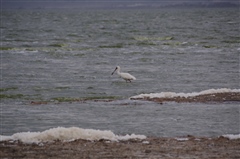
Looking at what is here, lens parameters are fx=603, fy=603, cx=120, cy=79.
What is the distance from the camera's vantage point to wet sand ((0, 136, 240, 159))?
11938mm

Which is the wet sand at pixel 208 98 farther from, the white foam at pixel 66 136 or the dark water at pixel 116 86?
the white foam at pixel 66 136

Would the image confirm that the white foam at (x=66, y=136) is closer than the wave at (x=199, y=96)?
Yes

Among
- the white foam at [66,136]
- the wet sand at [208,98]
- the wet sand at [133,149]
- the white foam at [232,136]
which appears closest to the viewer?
the wet sand at [133,149]

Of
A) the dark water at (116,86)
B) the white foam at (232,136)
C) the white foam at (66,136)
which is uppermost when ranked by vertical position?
the white foam at (66,136)

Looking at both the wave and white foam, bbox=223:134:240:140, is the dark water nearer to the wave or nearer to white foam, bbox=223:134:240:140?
the wave

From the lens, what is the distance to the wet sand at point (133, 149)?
470 inches

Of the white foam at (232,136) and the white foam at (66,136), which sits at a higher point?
the white foam at (66,136)

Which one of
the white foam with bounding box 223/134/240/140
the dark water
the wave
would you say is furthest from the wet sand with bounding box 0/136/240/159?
the wave

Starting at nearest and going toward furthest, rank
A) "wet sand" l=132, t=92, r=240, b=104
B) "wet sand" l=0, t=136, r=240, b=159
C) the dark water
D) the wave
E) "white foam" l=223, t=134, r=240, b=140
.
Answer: "wet sand" l=0, t=136, r=240, b=159, "white foam" l=223, t=134, r=240, b=140, the dark water, "wet sand" l=132, t=92, r=240, b=104, the wave

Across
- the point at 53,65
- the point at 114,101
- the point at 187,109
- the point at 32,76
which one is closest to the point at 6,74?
the point at 32,76

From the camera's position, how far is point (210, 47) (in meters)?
48.7

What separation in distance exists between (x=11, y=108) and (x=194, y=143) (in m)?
7.92

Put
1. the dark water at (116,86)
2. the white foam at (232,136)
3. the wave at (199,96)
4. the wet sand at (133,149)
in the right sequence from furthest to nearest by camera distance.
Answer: the wave at (199,96) < the dark water at (116,86) < the white foam at (232,136) < the wet sand at (133,149)

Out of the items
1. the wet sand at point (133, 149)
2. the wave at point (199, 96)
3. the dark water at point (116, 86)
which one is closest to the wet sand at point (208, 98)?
the wave at point (199, 96)
